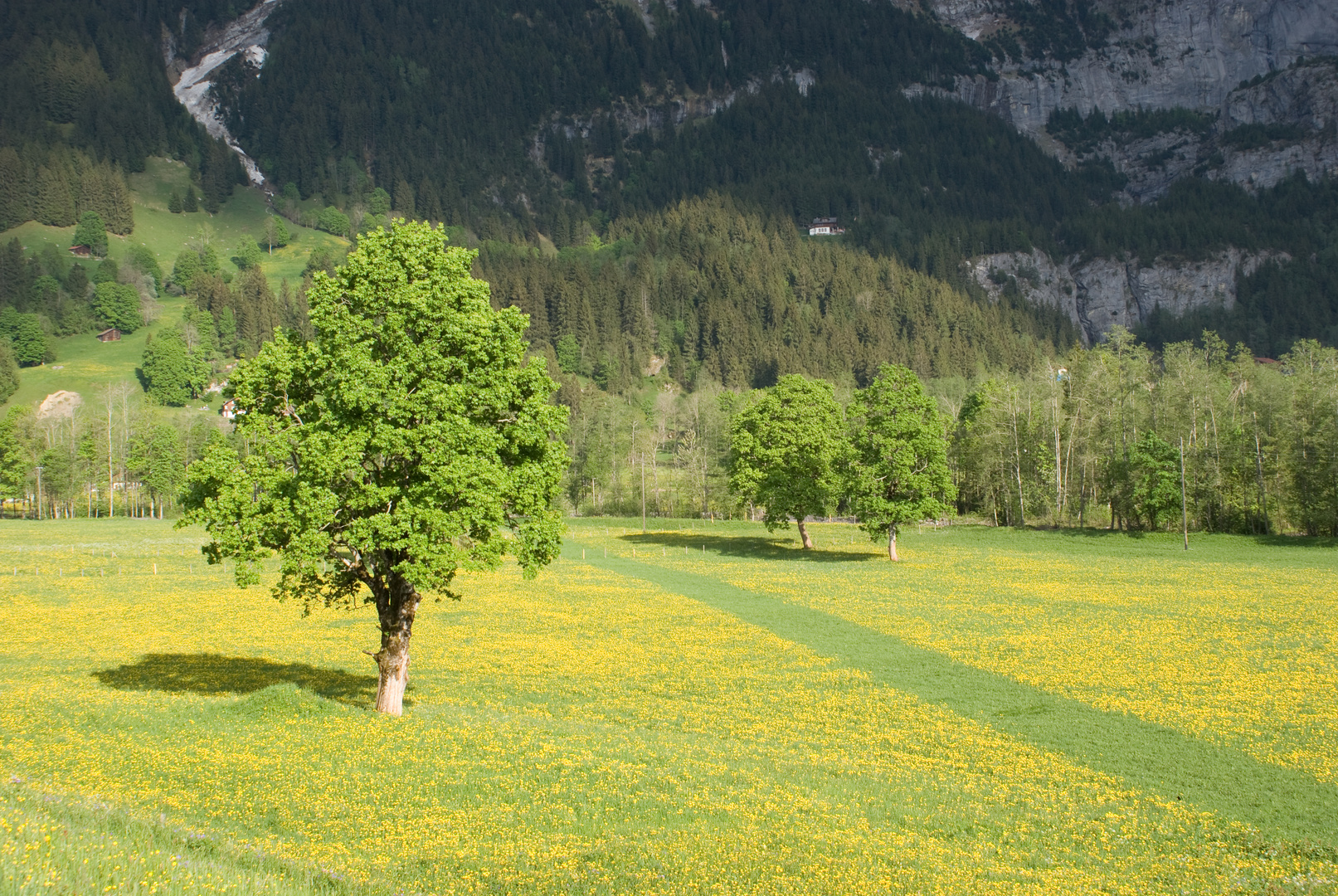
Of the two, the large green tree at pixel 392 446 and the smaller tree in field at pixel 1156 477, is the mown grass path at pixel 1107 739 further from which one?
the smaller tree in field at pixel 1156 477

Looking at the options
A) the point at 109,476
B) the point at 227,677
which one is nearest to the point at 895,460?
the point at 227,677

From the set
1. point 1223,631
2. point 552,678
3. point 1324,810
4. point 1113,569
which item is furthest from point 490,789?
point 1113,569

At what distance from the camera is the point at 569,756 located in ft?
79.2

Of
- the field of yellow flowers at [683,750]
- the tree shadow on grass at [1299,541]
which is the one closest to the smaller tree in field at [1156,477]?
the tree shadow on grass at [1299,541]

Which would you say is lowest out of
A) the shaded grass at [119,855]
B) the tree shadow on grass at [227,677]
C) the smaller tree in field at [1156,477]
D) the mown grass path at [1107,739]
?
the mown grass path at [1107,739]

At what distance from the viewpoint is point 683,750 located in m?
25.9

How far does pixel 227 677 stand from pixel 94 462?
140m

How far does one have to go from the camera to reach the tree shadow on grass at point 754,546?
3536 inches

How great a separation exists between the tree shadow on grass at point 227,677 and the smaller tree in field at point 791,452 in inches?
2392

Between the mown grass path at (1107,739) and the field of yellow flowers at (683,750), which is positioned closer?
the field of yellow flowers at (683,750)

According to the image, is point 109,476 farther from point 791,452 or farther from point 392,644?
point 392,644

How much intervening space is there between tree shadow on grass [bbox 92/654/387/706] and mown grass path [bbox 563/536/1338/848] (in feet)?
69.7

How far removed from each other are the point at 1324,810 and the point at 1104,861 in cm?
748

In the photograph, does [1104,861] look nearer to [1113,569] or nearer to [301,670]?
[301,670]
